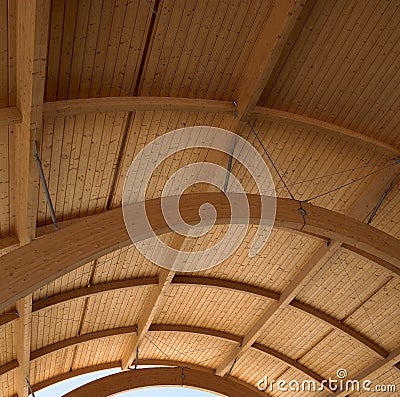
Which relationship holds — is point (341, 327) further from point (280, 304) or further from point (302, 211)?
point (302, 211)

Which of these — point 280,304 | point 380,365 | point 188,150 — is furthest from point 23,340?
point 380,365

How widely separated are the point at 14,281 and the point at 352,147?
8.91 metres

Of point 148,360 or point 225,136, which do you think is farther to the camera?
point 148,360

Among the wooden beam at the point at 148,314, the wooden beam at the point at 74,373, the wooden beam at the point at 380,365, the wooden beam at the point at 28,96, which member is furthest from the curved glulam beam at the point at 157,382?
the wooden beam at the point at 28,96

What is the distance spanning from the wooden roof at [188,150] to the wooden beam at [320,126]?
37mm

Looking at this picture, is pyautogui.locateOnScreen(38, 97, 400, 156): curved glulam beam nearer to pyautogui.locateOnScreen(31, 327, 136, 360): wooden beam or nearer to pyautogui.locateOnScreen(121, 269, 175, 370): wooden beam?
pyautogui.locateOnScreen(121, 269, 175, 370): wooden beam

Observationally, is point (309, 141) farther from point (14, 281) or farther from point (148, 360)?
point (148, 360)

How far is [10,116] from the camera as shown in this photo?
9.77 meters

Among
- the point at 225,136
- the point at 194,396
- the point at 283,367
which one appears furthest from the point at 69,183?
the point at 194,396

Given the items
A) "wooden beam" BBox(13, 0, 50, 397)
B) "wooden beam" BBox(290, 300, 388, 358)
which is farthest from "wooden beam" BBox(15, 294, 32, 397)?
"wooden beam" BBox(290, 300, 388, 358)

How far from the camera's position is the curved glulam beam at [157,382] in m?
19.4

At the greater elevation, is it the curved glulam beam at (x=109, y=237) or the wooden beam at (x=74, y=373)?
the wooden beam at (x=74, y=373)

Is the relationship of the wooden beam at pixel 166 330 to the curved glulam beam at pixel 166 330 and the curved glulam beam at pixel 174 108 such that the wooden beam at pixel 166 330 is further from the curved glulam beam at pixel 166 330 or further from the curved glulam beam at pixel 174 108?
the curved glulam beam at pixel 174 108

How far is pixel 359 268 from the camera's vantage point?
17719mm
